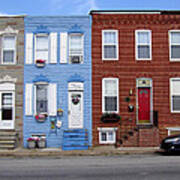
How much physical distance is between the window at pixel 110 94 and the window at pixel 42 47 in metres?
4.07

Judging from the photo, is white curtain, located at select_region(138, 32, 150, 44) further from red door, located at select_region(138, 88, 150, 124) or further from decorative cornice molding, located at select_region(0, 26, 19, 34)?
decorative cornice molding, located at select_region(0, 26, 19, 34)

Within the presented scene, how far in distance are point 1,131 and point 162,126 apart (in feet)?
32.2

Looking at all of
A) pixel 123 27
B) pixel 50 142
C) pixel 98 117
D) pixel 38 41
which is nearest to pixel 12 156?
pixel 50 142

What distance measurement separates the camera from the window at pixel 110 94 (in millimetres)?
17250

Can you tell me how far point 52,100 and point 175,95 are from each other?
300 inches

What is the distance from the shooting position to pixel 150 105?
17.4m

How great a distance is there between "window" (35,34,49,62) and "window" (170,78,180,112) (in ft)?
26.4

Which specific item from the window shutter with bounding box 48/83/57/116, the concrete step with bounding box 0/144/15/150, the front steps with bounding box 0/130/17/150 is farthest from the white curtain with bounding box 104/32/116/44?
the concrete step with bounding box 0/144/15/150

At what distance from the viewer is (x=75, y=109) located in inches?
671

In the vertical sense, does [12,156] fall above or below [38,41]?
below

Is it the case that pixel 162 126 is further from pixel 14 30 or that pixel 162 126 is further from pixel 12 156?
pixel 14 30

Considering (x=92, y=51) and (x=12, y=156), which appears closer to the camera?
(x=12, y=156)

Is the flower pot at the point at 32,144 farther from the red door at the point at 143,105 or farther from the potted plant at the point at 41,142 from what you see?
the red door at the point at 143,105

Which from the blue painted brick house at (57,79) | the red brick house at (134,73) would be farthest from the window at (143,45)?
the blue painted brick house at (57,79)
